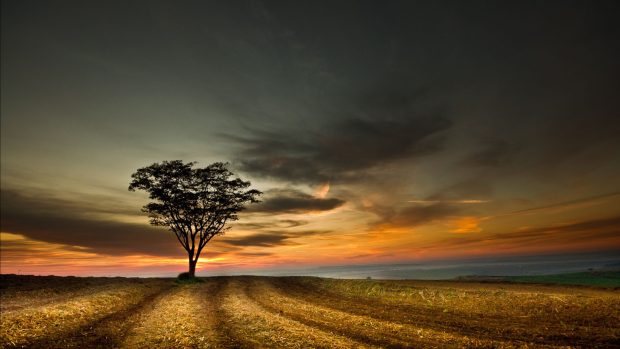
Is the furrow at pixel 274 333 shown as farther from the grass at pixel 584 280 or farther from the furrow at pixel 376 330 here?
the grass at pixel 584 280

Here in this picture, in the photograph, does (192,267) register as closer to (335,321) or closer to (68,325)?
(68,325)

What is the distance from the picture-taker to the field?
50.3 feet

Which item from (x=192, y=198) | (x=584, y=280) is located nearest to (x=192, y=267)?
(x=192, y=198)

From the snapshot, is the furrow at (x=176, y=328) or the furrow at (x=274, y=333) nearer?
the furrow at (x=274, y=333)

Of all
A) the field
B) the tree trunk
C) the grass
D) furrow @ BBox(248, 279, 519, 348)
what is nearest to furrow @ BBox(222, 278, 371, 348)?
the field

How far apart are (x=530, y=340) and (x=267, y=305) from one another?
19.5 metres

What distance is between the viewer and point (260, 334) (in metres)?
17.2

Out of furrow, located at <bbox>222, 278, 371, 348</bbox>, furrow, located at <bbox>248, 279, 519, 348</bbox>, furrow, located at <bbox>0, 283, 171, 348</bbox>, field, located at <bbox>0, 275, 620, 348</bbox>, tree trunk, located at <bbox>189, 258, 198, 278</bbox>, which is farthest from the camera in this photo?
tree trunk, located at <bbox>189, 258, 198, 278</bbox>

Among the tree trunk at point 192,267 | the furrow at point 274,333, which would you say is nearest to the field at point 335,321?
the furrow at point 274,333

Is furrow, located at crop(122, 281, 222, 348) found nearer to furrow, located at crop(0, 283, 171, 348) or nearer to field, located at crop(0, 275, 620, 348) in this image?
field, located at crop(0, 275, 620, 348)

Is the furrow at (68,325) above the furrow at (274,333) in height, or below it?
above

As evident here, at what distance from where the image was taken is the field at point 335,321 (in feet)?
50.3

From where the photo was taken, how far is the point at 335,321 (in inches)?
798

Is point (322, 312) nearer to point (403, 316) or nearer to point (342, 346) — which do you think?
point (403, 316)
